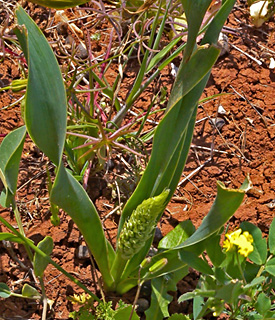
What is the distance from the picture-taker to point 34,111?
34.9 inches

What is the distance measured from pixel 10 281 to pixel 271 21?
1.47 meters

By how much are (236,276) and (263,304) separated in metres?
0.10

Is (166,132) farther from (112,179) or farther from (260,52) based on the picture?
(260,52)

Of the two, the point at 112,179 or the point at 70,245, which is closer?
the point at 70,245

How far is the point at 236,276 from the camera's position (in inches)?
39.8

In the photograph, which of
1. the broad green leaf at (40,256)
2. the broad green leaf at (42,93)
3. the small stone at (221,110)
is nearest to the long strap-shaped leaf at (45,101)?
the broad green leaf at (42,93)

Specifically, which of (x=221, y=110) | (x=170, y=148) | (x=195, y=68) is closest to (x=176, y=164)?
(x=170, y=148)

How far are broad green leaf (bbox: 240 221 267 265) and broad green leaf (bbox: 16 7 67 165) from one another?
50 centimetres

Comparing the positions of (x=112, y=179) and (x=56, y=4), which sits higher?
(x=56, y=4)

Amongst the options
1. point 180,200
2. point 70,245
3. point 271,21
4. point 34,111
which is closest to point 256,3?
point 271,21

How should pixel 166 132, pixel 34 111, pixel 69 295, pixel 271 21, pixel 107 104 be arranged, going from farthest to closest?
1. pixel 271 21
2. pixel 107 104
3. pixel 69 295
4. pixel 166 132
5. pixel 34 111

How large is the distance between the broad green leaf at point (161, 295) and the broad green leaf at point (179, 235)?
0.07m

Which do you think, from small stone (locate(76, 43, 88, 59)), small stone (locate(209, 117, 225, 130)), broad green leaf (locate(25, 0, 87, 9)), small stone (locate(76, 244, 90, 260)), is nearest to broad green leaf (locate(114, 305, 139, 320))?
small stone (locate(76, 244, 90, 260))

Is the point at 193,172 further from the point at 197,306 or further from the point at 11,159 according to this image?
the point at 11,159
